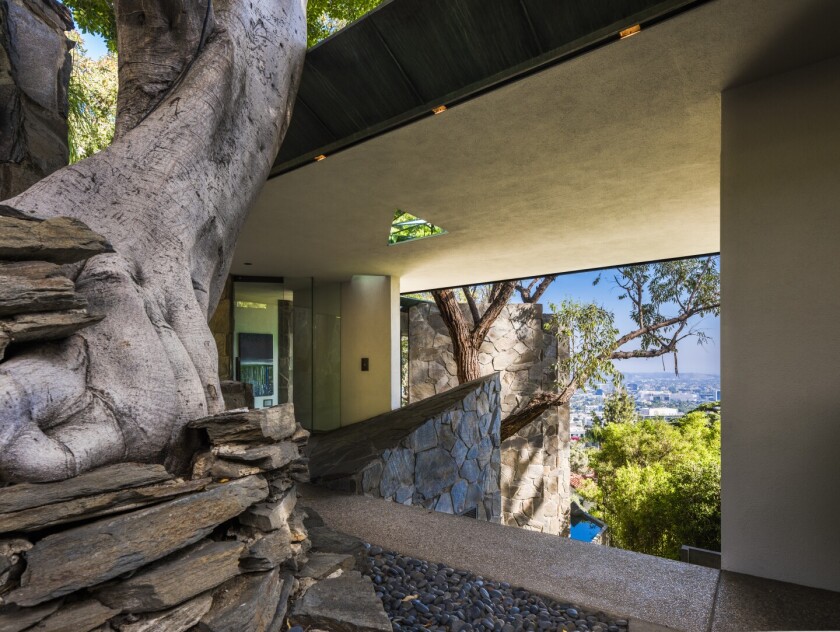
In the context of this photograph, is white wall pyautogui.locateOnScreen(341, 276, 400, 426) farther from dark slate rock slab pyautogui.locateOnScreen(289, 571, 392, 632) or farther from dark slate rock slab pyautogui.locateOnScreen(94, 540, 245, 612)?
dark slate rock slab pyautogui.locateOnScreen(94, 540, 245, 612)

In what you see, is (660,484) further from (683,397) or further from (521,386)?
(683,397)

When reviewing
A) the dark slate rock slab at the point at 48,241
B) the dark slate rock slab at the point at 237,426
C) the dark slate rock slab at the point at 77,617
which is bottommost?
the dark slate rock slab at the point at 77,617

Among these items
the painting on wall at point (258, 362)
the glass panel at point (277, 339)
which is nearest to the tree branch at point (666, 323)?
the glass panel at point (277, 339)

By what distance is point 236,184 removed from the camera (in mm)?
2348

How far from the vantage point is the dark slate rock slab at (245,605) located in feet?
4.36

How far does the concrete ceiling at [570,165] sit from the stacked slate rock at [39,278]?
2037 mm

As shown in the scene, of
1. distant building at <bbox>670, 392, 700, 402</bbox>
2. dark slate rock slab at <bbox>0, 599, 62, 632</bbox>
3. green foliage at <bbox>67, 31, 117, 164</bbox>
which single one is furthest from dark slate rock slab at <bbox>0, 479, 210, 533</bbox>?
distant building at <bbox>670, 392, 700, 402</bbox>

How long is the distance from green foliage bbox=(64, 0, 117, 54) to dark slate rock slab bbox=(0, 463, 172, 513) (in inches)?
202

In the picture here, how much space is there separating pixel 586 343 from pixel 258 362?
249 inches

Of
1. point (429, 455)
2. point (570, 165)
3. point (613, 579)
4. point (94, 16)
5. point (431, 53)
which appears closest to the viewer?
point (613, 579)

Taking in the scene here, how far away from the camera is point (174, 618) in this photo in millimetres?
1250

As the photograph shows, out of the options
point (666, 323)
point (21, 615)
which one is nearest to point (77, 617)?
point (21, 615)

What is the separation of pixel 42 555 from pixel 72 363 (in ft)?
→ 1.74

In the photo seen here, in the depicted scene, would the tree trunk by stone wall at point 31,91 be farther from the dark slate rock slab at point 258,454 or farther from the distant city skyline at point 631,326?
the distant city skyline at point 631,326
